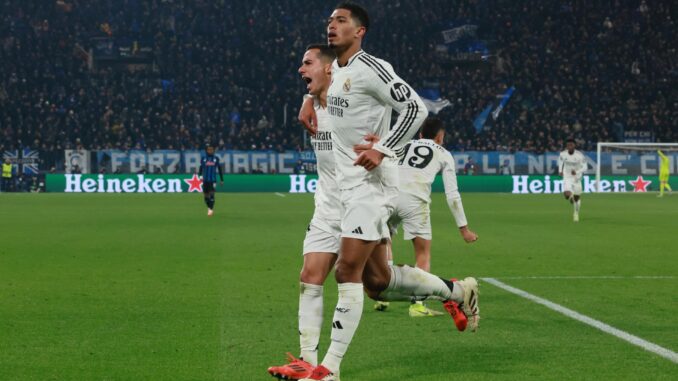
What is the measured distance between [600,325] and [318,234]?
10.2 ft

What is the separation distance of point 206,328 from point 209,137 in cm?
4062

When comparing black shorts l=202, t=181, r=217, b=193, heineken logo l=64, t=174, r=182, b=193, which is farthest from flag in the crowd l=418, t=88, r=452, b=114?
black shorts l=202, t=181, r=217, b=193

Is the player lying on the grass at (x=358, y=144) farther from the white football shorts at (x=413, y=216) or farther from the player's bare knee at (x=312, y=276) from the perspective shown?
the white football shorts at (x=413, y=216)

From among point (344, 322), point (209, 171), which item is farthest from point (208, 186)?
point (344, 322)

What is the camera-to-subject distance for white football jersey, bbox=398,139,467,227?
9789 mm

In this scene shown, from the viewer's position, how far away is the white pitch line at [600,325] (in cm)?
704

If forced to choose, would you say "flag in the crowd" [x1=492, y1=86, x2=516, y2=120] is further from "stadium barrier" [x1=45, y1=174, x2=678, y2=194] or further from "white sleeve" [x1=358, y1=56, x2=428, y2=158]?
"white sleeve" [x1=358, y1=56, x2=428, y2=158]

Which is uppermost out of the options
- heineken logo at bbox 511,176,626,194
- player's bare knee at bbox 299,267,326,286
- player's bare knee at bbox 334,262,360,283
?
player's bare knee at bbox 334,262,360,283

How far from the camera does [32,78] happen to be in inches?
1993

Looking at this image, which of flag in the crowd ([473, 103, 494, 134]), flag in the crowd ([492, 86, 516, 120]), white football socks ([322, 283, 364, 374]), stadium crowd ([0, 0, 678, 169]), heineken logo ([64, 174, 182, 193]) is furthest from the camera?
flag in the crowd ([492, 86, 516, 120])

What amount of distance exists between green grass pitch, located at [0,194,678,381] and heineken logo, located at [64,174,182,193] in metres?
23.7

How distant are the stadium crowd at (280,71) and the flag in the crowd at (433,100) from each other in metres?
0.51

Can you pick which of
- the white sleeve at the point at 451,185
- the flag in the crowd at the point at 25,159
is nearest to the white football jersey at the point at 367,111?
the white sleeve at the point at 451,185

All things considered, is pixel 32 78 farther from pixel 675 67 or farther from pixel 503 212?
pixel 675 67
